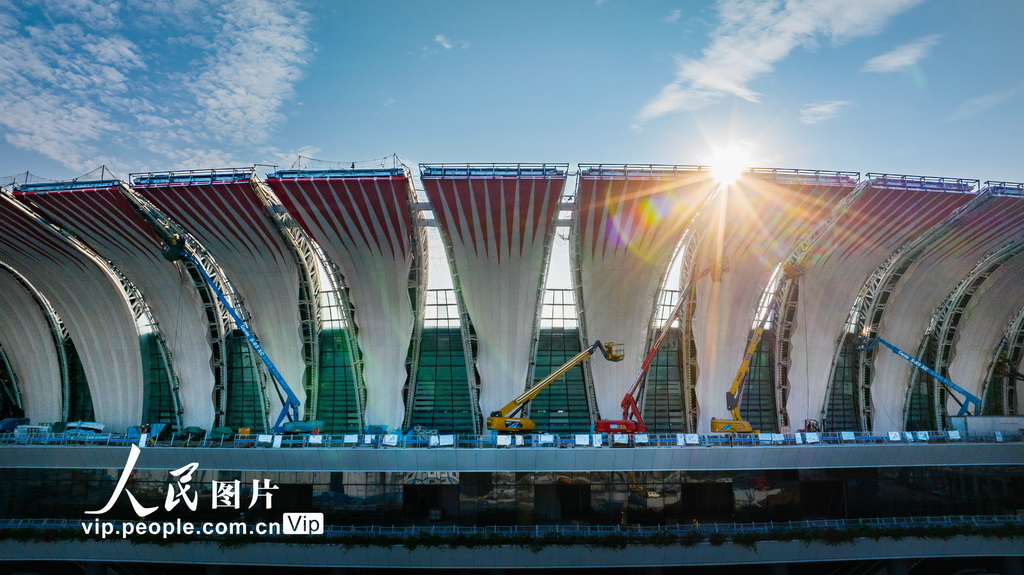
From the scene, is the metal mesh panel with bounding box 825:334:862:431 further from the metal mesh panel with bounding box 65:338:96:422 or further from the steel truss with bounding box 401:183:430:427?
the metal mesh panel with bounding box 65:338:96:422

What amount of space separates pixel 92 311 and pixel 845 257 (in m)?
51.0

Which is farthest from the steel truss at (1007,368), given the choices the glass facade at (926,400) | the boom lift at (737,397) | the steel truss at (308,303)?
the steel truss at (308,303)

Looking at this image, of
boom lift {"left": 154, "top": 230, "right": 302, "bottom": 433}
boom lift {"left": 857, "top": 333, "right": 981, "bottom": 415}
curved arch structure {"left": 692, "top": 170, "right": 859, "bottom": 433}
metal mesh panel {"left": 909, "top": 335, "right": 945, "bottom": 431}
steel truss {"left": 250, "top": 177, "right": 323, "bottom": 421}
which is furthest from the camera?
metal mesh panel {"left": 909, "top": 335, "right": 945, "bottom": 431}

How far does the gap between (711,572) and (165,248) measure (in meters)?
35.2

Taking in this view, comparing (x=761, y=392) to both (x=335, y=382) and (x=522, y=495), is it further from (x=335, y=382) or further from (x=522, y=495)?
(x=335, y=382)

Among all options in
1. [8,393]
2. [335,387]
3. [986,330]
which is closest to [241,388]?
[335,387]

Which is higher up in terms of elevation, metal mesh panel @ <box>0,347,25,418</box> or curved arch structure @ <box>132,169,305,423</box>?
curved arch structure @ <box>132,169,305,423</box>

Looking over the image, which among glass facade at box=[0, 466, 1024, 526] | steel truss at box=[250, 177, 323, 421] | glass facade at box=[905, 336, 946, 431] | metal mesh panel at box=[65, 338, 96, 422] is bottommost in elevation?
glass facade at box=[0, 466, 1024, 526]

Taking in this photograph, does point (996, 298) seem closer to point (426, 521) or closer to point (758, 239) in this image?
point (758, 239)

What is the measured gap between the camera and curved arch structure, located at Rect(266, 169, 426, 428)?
3147 centimetres

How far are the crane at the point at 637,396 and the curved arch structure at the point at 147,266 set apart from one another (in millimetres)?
27344

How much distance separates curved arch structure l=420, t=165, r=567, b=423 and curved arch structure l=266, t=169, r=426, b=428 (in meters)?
2.53

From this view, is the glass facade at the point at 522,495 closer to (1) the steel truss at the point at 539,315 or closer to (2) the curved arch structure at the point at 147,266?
(1) the steel truss at the point at 539,315

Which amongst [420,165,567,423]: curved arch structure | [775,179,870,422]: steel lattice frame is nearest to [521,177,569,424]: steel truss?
[420,165,567,423]: curved arch structure
